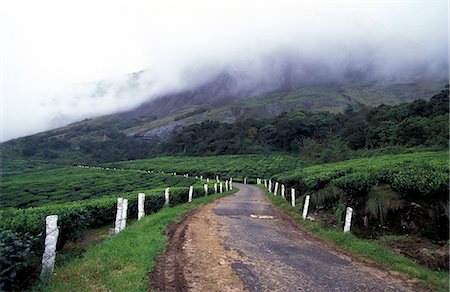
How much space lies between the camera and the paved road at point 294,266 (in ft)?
21.3

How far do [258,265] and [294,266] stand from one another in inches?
33.9

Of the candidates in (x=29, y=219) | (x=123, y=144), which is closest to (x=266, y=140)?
(x=123, y=144)

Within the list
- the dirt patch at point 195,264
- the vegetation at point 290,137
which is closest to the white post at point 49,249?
the dirt patch at point 195,264

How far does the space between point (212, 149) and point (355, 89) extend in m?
132

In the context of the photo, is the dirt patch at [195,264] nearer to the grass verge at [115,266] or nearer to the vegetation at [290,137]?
the grass verge at [115,266]

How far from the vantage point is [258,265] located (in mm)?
7578

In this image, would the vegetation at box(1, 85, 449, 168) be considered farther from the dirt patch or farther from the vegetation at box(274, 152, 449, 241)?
the dirt patch

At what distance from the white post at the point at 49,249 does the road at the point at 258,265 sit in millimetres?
1905

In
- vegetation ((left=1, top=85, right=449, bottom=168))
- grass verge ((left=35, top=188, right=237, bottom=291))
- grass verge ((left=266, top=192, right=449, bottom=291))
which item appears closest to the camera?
grass verge ((left=35, top=188, right=237, bottom=291))

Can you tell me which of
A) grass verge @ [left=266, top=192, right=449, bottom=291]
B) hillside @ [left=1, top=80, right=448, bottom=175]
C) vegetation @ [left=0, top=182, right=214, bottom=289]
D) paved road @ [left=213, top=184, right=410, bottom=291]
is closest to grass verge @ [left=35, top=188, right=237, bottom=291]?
vegetation @ [left=0, top=182, right=214, bottom=289]

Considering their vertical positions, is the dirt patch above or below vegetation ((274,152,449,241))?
below

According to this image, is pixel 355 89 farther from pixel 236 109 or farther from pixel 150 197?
pixel 150 197

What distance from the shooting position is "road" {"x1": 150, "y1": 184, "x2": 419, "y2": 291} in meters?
6.36

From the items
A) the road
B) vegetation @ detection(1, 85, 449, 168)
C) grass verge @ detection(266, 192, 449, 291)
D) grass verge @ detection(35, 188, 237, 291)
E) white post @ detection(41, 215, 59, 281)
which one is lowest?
grass verge @ detection(266, 192, 449, 291)
